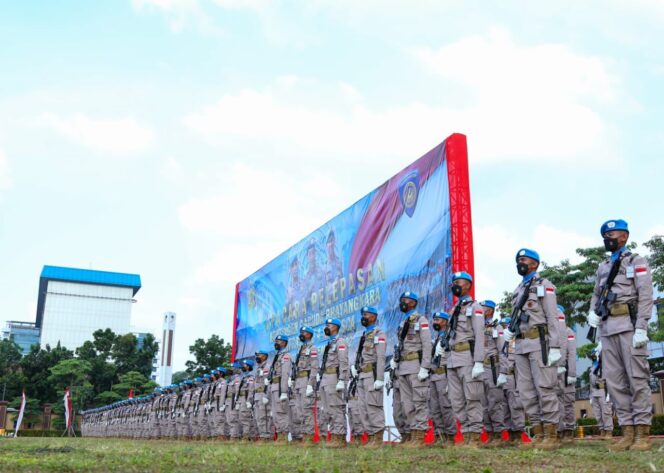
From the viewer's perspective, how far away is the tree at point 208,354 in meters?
43.3

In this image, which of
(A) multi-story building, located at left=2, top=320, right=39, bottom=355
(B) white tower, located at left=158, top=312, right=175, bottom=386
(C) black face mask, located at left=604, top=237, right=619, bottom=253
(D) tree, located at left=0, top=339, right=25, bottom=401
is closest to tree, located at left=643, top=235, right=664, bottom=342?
(C) black face mask, located at left=604, top=237, right=619, bottom=253

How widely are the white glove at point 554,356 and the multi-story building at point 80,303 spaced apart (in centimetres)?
8832

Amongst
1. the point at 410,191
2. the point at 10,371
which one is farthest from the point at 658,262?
the point at 10,371

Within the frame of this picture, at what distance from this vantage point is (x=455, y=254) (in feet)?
40.9

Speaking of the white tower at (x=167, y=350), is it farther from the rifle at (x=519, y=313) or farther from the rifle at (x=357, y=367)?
the rifle at (x=519, y=313)

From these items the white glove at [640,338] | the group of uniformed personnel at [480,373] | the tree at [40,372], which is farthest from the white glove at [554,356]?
the tree at [40,372]

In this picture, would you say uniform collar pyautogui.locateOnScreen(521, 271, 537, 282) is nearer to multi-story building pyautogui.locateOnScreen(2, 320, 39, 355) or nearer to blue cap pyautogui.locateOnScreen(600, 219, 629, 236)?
blue cap pyautogui.locateOnScreen(600, 219, 629, 236)

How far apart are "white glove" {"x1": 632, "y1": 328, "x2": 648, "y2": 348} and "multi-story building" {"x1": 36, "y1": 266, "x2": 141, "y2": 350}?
8906 cm

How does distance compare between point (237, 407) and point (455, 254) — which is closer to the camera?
point (455, 254)

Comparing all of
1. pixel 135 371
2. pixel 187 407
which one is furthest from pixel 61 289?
pixel 187 407

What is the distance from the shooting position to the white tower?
66.3 meters

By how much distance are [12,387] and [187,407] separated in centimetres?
3557

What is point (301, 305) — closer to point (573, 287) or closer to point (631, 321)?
point (573, 287)

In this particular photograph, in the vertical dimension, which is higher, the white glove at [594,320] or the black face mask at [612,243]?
the black face mask at [612,243]
